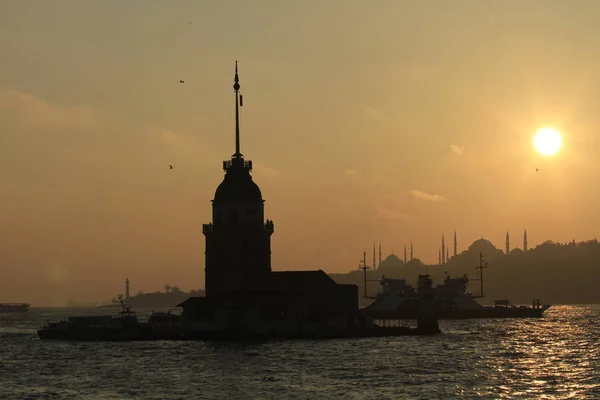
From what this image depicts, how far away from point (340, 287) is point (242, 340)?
50.0 ft

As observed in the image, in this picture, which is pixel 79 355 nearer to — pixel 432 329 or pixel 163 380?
pixel 163 380

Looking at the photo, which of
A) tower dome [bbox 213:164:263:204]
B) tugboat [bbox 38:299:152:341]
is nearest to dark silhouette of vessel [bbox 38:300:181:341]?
tugboat [bbox 38:299:152:341]

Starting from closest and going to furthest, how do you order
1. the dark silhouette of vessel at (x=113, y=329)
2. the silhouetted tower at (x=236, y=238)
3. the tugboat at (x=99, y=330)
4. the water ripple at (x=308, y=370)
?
the water ripple at (x=308, y=370) → the silhouetted tower at (x=236, y=238) → the dark silhouette of vessel at (x=113, y=329) → the tugboat at (x=99, y=330)

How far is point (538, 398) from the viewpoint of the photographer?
60.7m

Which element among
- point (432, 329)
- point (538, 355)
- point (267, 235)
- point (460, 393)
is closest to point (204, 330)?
point (267, 235)

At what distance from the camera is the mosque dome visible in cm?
11675

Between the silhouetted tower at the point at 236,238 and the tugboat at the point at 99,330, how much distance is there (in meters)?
11.2

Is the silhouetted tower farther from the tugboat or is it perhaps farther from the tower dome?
the tugboat

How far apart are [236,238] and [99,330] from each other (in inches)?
912

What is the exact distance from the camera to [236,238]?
380 feet

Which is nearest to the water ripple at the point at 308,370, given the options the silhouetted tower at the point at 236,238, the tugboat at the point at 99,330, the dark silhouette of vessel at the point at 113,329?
the dark silhouette of vessel at the point at 113,329

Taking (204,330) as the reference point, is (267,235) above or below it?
above

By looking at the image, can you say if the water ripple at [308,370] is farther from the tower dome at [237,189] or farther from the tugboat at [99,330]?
the tower dome at [237,189]

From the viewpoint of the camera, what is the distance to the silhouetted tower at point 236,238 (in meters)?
116
